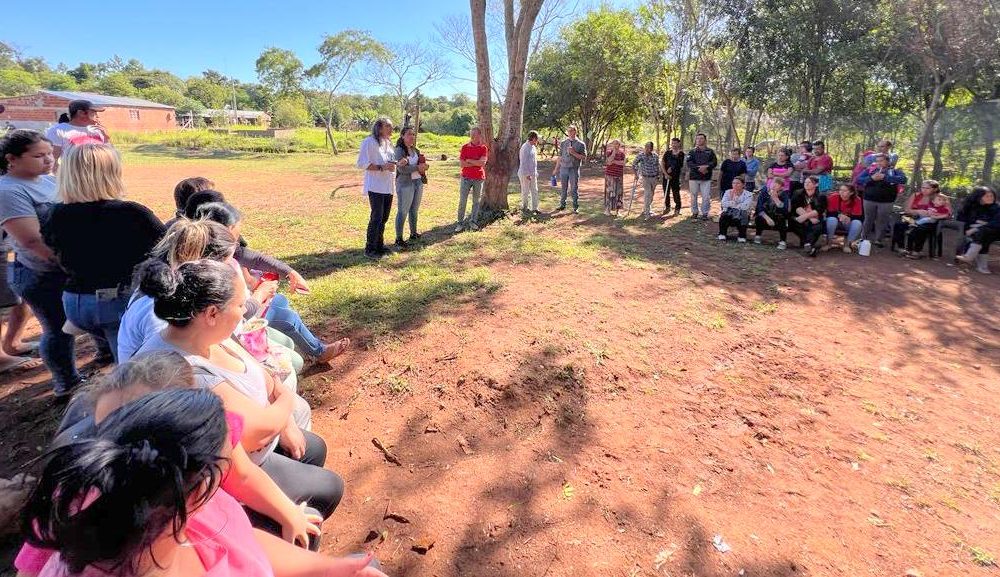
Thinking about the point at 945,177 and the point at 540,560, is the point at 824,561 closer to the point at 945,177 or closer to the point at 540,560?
the point at 540,560

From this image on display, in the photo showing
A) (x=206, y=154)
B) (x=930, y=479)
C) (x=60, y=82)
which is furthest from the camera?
(x=60, y=82)

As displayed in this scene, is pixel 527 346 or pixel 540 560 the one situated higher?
pixel 527 346

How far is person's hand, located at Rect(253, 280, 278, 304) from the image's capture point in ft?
9.62

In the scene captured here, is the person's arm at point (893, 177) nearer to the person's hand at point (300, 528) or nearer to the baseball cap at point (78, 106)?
the person's hand at point (300, 528)

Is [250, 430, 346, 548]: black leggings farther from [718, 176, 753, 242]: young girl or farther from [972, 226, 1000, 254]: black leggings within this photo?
[972, 226, 1000, 254]: black leggings

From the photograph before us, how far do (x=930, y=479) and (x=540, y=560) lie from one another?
236cm

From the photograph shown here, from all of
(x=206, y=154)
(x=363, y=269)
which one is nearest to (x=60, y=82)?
(x=206, y=154)

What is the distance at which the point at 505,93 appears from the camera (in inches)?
328

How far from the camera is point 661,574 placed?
89.7 inches

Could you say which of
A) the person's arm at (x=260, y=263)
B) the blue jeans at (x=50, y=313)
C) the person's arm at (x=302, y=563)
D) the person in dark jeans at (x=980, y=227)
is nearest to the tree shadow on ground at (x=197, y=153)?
the blue jeans at (x=50, y=313)

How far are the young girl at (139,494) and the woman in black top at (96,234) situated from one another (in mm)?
2032

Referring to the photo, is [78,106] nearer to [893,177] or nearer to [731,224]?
[731,224]

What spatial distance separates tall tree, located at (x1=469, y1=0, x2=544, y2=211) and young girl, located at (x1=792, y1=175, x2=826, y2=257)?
442 cm

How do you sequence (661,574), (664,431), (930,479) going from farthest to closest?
(664,431) < (930,479) < (661,574)
